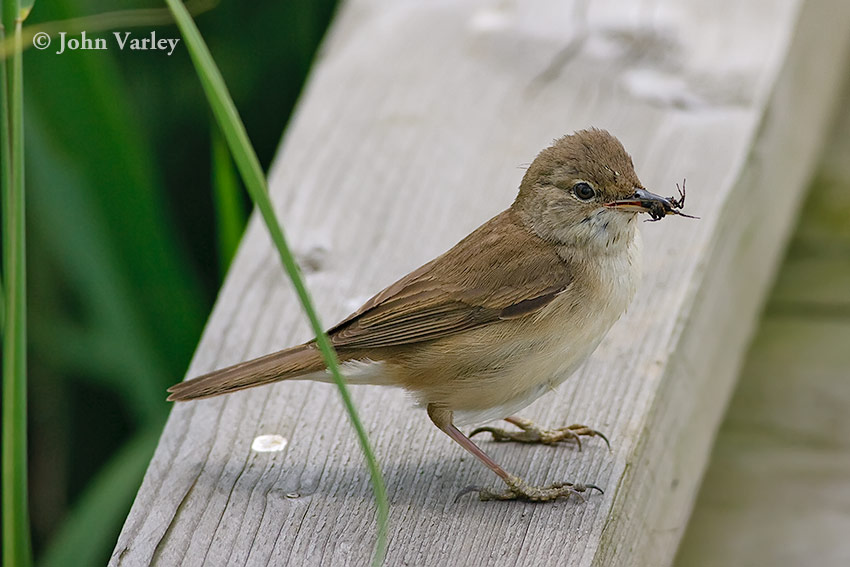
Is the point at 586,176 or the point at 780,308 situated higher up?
the point at 586,176

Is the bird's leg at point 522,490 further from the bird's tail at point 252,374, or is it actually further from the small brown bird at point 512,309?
the bird's tail at point 252,374

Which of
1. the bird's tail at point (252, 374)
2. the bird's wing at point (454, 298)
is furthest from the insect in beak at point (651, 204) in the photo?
the bird's tail at point (252, 374)

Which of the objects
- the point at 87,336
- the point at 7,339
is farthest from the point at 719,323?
the point at 87,336

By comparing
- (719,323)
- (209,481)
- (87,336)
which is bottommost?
(87,336)

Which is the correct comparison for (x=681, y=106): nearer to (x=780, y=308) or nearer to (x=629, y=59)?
(x=629, y=59)

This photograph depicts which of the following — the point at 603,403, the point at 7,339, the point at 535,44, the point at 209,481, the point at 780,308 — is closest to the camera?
the point at 7,339

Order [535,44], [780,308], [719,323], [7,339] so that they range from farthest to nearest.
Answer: [535,44], [780,308], [719,323], [7,339]
